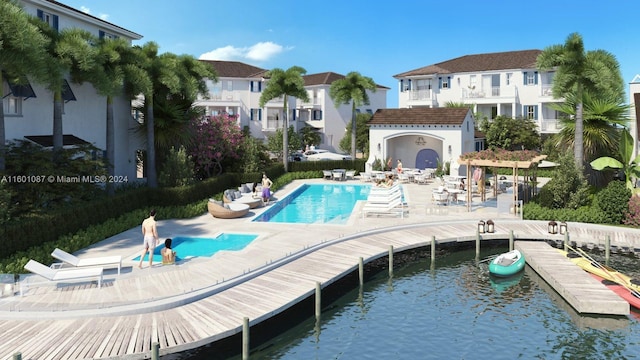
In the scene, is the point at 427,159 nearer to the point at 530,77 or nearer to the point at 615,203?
the point at 530,77

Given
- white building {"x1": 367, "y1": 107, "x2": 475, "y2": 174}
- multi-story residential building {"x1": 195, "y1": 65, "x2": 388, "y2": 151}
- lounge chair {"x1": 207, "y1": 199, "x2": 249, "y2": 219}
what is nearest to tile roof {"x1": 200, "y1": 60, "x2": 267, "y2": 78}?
multi-story residential building {"x1": 195, "y1": 65, "x2": 388, "y2": 151}

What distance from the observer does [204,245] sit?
82.1 feet

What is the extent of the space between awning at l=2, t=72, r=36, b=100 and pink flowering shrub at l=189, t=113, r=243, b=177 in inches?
526

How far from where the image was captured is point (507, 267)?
23344 millimetres

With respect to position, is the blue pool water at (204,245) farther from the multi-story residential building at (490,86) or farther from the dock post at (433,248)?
the multi-story residential building at (490,86)

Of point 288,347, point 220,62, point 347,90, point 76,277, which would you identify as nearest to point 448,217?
point 288,347

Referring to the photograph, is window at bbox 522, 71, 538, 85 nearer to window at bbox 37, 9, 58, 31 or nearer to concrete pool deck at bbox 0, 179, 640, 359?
concrete pool deck at bbox 0, 179, 640, 359

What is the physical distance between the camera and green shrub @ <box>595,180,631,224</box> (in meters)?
29.3

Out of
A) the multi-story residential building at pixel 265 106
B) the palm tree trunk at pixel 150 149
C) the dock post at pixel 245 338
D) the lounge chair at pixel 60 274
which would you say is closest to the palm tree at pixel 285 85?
the multi-story residential building at pixel 265 106

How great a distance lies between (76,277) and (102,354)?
5.09 m

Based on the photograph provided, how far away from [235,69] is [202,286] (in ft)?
195

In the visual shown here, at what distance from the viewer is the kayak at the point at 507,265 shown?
23.3 meters

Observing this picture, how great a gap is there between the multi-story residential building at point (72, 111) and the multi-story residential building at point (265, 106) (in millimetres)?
27153

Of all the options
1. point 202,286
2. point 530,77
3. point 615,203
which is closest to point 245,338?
point 202,286
